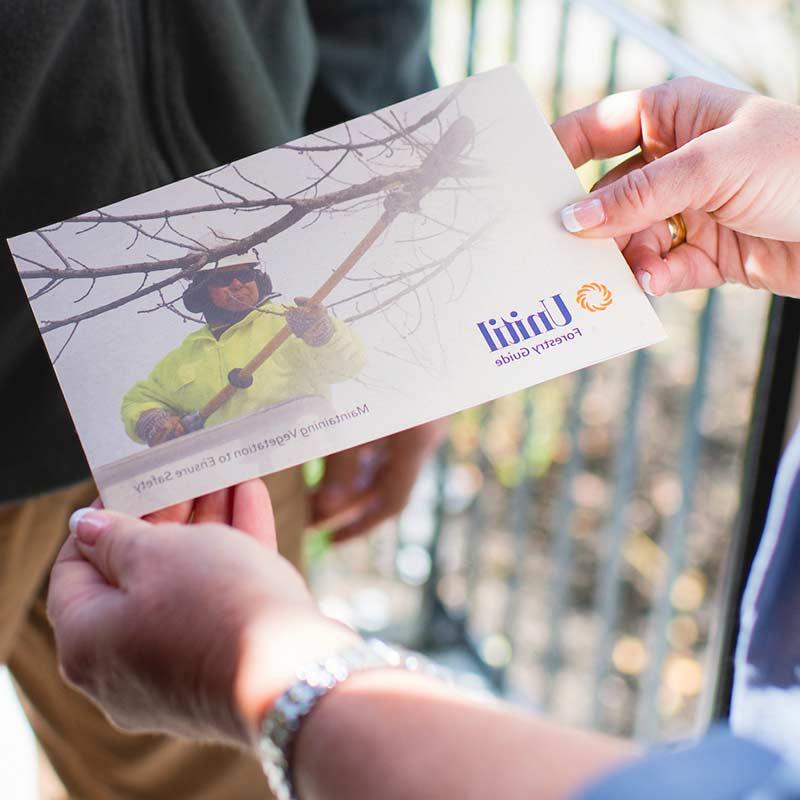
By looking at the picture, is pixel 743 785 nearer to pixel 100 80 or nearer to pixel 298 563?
pixel 100 80

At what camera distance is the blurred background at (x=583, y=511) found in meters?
1.65

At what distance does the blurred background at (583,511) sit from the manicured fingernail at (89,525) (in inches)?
30.7

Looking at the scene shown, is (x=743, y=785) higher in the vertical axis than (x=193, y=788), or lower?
higher


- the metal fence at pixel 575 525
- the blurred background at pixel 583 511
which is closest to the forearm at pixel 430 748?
the blurred background at pixel 583 511

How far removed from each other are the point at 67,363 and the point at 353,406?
26cm

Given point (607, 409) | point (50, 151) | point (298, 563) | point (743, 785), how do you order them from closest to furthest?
1. point (743, 785)
2. point (50, 151)
3. point (298, 563)
4. point (607, 409)

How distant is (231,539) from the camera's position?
0.63 meters

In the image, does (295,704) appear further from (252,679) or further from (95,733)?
(95,733)

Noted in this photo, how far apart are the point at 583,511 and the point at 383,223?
1718mm

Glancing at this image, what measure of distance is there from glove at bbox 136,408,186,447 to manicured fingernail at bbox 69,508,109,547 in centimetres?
8

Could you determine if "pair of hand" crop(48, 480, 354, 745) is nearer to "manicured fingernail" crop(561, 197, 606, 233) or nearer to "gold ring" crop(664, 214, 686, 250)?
"manicured fingernail" crop(561, 197, 606, 233)

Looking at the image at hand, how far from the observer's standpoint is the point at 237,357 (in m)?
0.78

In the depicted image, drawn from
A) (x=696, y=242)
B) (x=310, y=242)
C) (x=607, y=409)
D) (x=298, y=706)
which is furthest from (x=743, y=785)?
(x=607, y=409)

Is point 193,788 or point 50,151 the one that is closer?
point 50,151
